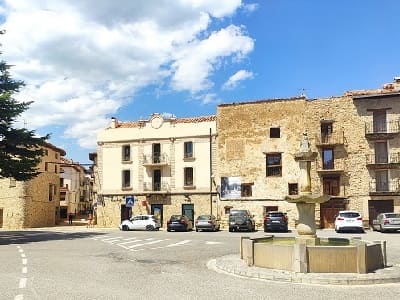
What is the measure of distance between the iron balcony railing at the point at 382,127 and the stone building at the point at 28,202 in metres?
31.4

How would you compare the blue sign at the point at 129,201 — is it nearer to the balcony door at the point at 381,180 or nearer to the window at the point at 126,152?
the window at the point at 126,152

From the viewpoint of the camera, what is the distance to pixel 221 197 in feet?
141

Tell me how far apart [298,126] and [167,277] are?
31.9 meters

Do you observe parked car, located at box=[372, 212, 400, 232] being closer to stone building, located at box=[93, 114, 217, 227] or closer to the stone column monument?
Answer: stone building, located at box=[93, 114, 217, 227]

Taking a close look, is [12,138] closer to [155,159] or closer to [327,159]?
[155,159]

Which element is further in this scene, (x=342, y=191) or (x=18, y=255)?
(x=342, y=191)

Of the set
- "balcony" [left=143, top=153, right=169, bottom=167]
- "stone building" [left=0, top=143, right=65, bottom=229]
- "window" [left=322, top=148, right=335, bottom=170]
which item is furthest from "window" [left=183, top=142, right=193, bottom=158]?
"stone building" [left=0, top=143, right=65, bottom=229]

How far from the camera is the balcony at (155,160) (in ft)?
147

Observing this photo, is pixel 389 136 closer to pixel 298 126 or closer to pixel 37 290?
pixel 298 126

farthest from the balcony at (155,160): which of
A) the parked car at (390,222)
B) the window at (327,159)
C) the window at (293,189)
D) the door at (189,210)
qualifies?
the parked car at (390,222)

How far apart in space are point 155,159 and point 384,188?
825 inches

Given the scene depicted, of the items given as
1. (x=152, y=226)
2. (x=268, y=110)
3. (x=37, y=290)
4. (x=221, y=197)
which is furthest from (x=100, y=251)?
(x=268, y=110)

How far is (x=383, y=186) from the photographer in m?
39.9

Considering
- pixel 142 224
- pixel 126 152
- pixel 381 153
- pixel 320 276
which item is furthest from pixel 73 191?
pixel 320 276
